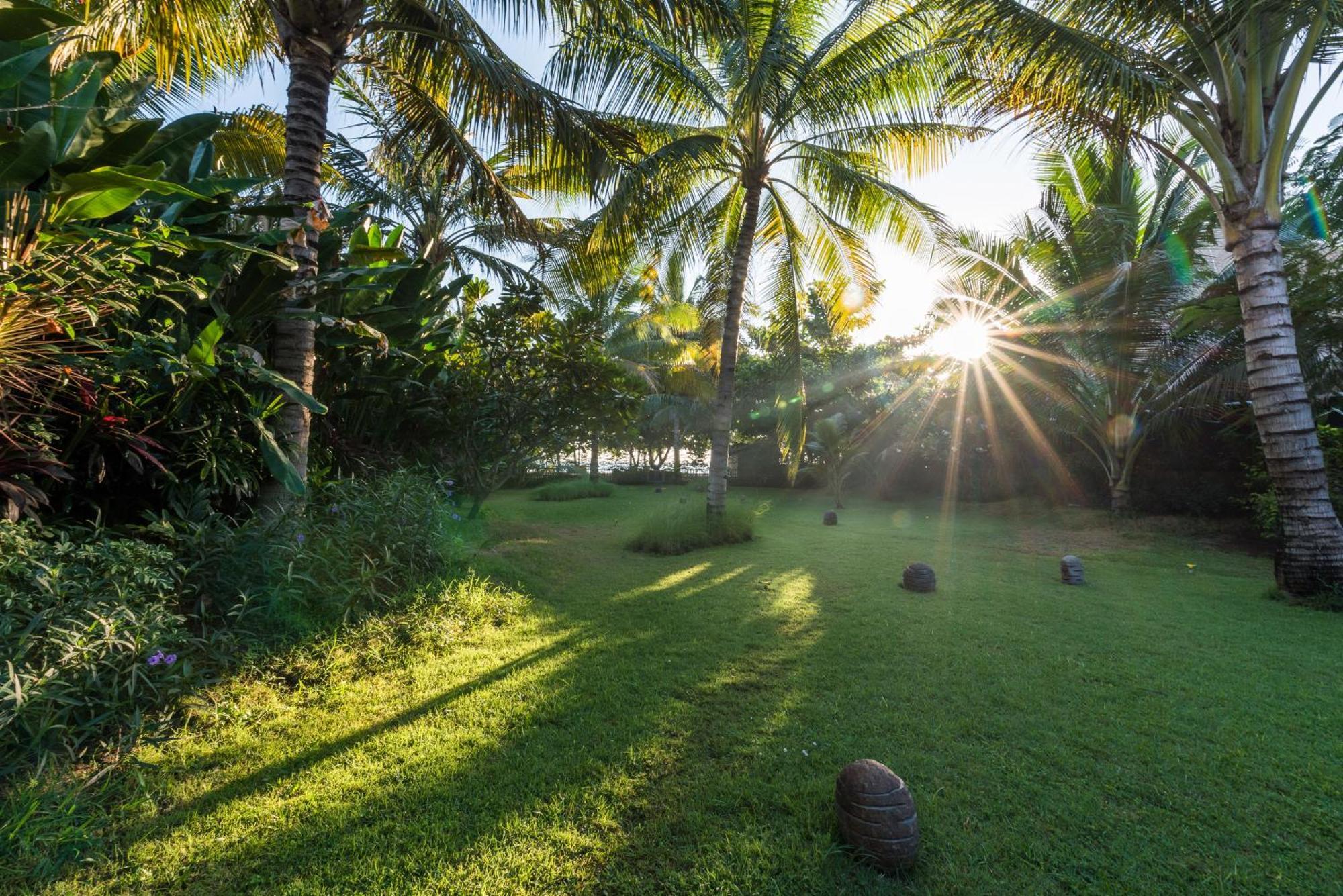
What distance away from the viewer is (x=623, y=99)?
6.56m

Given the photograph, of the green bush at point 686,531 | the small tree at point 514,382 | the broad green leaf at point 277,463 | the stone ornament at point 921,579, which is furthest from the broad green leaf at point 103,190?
the green bush at point 686,531

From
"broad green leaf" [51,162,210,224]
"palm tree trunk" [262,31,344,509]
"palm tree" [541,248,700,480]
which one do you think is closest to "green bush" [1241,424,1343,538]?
"palm tree" [541,248,700,480]

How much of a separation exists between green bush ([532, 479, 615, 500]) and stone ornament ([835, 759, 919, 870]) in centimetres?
1490

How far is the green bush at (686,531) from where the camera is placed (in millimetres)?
7656

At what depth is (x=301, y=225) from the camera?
11.5 feet

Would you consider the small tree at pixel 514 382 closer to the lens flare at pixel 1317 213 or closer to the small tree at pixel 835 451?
the small tree at pixel 835 451

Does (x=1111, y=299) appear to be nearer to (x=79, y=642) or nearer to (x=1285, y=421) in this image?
(x=1285, y=421)

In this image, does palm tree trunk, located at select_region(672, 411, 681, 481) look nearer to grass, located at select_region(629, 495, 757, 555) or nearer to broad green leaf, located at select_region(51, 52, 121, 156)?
grass, located at select_region(629, 495, 757, 555)

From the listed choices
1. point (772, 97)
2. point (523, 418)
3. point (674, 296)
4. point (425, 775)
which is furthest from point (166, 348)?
point (674, 296)

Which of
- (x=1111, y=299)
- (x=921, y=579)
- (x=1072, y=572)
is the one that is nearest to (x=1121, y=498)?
(x=1111, y=299)

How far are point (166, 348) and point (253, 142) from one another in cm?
615

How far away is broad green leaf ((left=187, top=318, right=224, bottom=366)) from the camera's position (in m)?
2.73

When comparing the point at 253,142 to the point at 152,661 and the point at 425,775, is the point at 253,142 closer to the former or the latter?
the point at 152,661

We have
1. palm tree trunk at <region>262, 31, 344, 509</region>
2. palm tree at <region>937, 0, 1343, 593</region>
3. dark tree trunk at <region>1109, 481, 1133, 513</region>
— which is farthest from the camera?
dark tree trunk at <region>1109, 481, 1133, 513</region>
